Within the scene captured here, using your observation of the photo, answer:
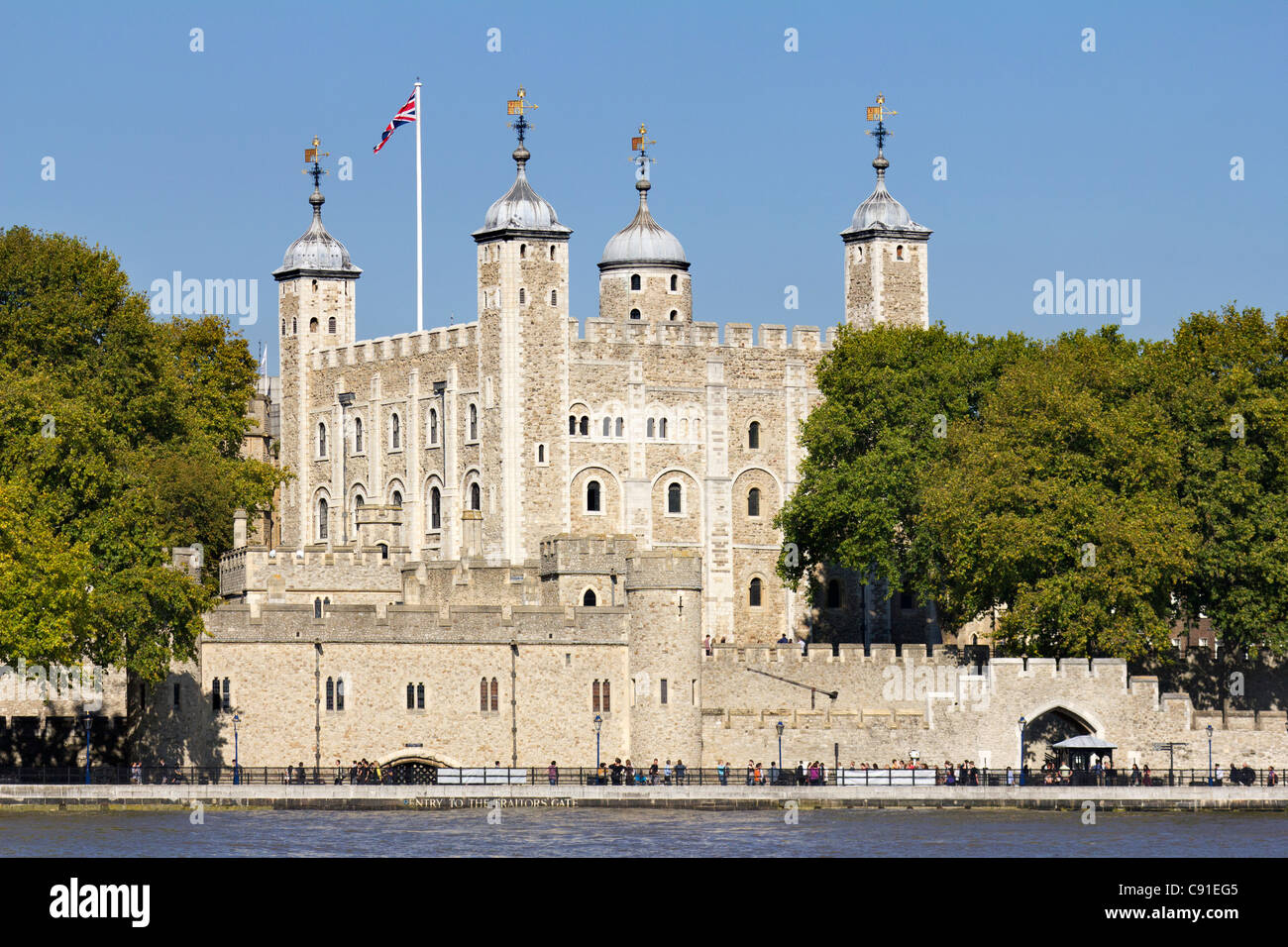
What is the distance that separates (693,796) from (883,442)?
843 inches

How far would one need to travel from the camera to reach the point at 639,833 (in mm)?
61719

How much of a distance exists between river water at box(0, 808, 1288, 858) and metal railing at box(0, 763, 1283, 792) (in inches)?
75.1

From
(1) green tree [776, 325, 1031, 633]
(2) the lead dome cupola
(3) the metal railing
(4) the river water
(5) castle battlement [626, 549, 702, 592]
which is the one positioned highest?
(2) the lead dome cupola

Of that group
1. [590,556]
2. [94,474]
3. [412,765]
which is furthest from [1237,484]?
[94,474]

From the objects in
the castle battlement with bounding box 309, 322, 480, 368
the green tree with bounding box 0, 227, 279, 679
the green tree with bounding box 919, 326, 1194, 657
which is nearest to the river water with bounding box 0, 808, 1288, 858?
the green tree with bounding box 0, 227, 279, 679

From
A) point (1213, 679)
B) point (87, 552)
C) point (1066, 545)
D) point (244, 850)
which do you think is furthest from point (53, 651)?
point (1213, 679)

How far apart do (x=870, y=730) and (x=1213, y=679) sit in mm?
11598

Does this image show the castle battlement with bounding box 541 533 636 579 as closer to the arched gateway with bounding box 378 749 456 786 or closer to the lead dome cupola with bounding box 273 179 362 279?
the arched gateway with bounding box 378 749 456 786

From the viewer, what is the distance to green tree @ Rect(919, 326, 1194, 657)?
75438 millimetres

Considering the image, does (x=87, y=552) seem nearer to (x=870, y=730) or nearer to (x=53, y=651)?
(x=53, y=651)

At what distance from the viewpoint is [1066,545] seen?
7588 cm

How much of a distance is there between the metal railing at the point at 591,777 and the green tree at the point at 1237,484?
5.96 metres

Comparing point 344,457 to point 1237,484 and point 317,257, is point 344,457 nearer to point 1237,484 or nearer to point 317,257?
point 317,257
